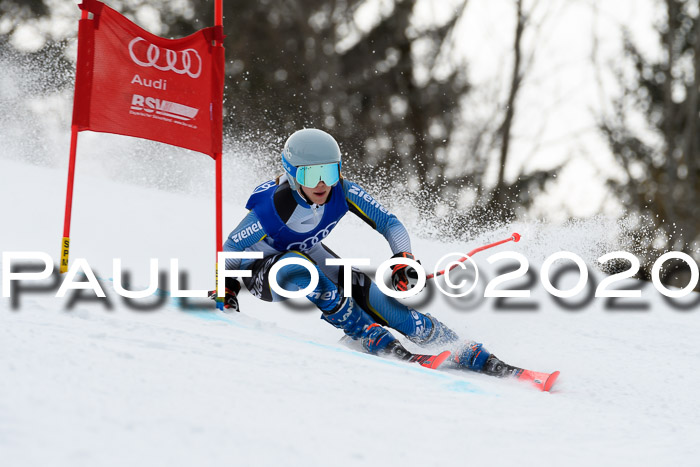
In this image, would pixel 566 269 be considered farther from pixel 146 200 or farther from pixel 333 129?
pixel 333 129

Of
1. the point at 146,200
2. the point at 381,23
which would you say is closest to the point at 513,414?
the point at 146,200

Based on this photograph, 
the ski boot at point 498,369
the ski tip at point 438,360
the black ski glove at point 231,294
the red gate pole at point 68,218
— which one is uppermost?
the red gate pole at point 68,218

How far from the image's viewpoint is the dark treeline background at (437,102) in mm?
14969

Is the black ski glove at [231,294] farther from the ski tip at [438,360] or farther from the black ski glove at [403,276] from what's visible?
the ski tip at [438,360]

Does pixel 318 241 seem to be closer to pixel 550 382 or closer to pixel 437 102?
pixel 550 382

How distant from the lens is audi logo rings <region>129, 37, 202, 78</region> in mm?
3574

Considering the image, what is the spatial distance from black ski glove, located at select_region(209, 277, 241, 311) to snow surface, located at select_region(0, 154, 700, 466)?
0.16 meters

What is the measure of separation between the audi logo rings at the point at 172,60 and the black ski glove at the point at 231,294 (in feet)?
3.38

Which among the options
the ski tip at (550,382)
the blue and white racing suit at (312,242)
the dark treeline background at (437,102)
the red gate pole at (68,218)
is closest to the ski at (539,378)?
the ski tip at (550,382)

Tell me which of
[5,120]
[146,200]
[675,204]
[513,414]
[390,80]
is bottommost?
[513,414]

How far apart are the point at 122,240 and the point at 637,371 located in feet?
12.6

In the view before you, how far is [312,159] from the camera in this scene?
3387 millimetres

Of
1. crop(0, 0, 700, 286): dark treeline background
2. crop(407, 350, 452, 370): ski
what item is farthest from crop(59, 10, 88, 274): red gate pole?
crop(0, 0, 700, 286): dark treeline background

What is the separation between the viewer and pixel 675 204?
16094mm
